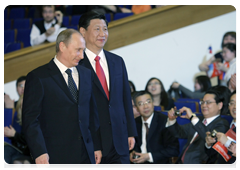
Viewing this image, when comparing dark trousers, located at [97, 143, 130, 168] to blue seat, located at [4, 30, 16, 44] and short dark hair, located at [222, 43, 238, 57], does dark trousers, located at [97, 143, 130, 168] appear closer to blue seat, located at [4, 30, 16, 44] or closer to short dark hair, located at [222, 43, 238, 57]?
short dark hair, located at [222, 43, 238, 57]

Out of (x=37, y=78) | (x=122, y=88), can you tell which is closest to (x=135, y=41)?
(x=122, y=88)

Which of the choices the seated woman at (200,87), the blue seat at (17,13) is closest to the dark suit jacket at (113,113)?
the seated woman at (200,87)

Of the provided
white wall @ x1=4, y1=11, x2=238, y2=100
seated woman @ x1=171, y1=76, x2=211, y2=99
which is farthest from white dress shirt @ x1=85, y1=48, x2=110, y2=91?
white wall @ x1=4, y1=11, x2=238, y2=100

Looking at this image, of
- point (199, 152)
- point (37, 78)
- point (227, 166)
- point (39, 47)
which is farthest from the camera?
point (39, 47)

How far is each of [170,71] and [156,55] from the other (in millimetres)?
346

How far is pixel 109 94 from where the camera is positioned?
1885mm

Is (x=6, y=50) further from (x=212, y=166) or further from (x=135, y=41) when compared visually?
(x=212, y=166)

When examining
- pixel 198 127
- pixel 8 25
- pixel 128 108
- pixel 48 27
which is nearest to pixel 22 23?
pixel 8 25

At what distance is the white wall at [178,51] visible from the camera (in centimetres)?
528

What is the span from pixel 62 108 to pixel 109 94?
31 centimetres

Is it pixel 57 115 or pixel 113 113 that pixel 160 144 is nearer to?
pixel 113 113

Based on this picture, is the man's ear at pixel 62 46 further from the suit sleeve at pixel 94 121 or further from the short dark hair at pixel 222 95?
the short dark hair at pixel 222 95

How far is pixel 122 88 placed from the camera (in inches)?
77.2

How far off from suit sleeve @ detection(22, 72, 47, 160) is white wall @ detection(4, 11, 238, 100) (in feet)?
12.0
